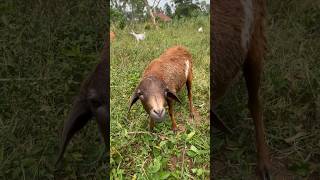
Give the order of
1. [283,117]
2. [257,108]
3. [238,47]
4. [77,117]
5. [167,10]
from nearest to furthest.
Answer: [167,10], [77,117], [238,47], [257,108], [283,117]

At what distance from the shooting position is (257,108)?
2746mm

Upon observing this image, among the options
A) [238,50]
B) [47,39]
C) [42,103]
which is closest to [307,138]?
[238,50]

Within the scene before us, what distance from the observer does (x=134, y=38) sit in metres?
1.80

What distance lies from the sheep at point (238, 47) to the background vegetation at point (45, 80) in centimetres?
58

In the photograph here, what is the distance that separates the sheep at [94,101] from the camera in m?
1.87

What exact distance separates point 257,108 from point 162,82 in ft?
3.37

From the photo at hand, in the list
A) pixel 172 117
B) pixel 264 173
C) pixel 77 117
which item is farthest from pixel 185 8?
pixel 264 173

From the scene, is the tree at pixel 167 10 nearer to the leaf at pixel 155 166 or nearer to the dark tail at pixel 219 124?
the leaf at pixel 155 166

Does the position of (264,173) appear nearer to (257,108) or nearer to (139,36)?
(257,108)

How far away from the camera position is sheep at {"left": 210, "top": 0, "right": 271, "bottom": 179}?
2102 millimetres

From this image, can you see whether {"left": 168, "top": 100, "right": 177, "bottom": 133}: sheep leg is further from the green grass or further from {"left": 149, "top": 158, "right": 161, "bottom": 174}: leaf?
{"left": 149, "top": 158, "right": 161, "bottom": 174}: leaf

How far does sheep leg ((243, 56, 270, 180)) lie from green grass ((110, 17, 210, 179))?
73 centimetres

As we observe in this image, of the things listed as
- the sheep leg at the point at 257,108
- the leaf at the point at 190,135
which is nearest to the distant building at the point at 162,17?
the leaf at the point at 190,135

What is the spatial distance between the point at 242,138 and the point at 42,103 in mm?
1361
